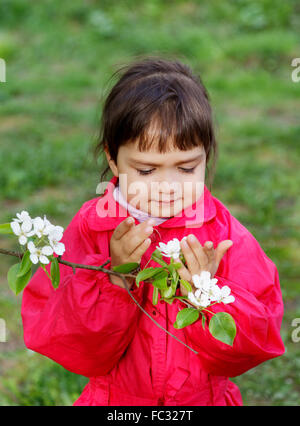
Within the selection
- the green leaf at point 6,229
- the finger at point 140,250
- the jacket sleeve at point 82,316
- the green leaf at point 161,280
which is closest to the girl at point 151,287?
the jacket sleeve at point 82,316

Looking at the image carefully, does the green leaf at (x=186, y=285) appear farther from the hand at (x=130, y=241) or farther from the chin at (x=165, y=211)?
the chin at (x=165, y=211)

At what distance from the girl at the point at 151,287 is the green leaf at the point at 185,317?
0.89ft

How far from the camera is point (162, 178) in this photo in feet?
5.96

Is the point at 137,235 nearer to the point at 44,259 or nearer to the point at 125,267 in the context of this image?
the point at 125,267

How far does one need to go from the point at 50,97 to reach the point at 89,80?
566 mm

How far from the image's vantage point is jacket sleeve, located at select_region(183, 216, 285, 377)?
174 cm

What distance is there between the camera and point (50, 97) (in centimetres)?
666

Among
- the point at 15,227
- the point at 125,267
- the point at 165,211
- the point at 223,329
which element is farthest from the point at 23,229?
the point at 165,211

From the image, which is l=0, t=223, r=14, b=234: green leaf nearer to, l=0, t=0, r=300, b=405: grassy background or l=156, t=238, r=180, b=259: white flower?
l=156, t=238, r=180, b=259: white flower

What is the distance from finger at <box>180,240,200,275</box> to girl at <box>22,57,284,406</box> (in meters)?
0.18

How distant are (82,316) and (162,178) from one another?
1.47ft

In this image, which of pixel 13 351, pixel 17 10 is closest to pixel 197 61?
pixel 17 10

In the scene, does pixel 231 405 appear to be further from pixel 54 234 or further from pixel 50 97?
pixel 50 97

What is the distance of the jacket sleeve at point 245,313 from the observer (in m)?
1.74
